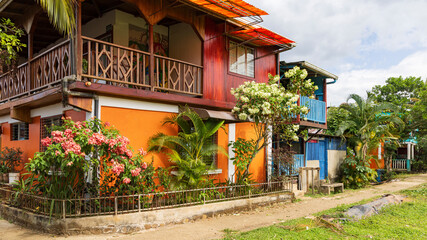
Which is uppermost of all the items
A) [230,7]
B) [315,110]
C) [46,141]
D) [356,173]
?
[230,7]

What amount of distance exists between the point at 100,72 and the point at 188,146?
3.83 metres

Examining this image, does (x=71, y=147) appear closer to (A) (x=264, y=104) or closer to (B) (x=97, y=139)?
(B) (x=97, y=139)

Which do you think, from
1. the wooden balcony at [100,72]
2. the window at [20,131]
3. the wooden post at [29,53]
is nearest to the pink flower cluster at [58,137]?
the wooden balcony at [100,72]

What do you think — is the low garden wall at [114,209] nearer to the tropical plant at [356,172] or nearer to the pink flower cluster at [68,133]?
the pink flower cluster at [68,133]

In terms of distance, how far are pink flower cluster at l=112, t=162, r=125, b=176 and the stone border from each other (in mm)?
941

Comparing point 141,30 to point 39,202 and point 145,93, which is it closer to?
point 145,93

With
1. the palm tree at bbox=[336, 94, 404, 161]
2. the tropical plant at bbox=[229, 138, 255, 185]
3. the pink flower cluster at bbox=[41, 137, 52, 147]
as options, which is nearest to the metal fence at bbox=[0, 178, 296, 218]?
the tropical plant at bbox=[229, 138, 255, 185]

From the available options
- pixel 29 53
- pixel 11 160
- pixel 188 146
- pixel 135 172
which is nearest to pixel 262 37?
pixel 188 146

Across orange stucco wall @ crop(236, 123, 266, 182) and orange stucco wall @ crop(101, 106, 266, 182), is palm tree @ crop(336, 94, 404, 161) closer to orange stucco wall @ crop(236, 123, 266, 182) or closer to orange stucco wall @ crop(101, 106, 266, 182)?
orange stucco wall @ crop(236, 123, 266, 182)

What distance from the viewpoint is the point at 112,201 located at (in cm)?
834

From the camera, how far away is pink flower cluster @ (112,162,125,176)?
299 inches

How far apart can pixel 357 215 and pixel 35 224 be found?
763 cm

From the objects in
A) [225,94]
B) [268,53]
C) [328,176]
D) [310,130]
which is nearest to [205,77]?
[225,94]

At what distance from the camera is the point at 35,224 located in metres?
7.79
